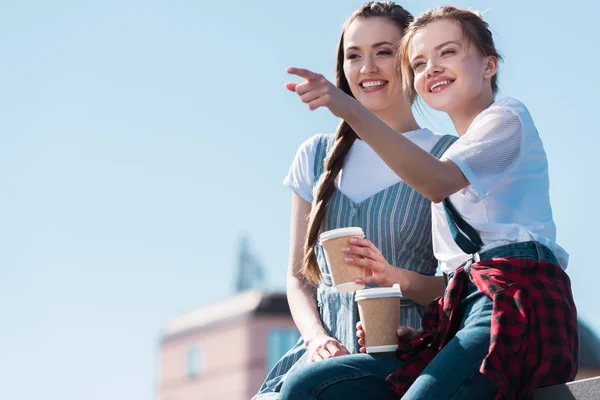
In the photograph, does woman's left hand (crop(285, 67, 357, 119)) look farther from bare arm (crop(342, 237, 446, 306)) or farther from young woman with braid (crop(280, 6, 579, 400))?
bare arm (crop(342, 237, 446, 306))

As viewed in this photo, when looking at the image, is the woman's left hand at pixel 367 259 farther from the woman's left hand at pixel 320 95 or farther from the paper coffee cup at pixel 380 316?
the woman's left hand at pixel 320 95

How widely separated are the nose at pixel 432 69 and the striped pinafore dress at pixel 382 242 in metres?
0.78

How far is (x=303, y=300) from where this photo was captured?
442cm

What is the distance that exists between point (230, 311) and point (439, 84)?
1668 inches

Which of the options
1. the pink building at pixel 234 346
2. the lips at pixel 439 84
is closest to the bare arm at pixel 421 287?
the lips at pixel 439 84

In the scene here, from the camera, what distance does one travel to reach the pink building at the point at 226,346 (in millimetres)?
43688

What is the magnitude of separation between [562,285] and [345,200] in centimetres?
139

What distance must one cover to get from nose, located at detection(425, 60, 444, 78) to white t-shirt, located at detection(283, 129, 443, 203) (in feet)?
2.40

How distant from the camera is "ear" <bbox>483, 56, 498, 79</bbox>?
12.0ft

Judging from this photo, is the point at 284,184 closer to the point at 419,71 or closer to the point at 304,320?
the point at 304,320

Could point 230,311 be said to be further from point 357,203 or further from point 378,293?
point 378,293

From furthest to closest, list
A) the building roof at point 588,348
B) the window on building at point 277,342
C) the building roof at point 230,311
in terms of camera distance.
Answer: the building roof at point 230,311, the window on building at point 277,342, the building roof at point 588,348

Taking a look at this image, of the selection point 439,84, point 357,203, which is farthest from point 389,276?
point 439,84

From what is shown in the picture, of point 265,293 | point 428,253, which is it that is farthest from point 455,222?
point 265,293
